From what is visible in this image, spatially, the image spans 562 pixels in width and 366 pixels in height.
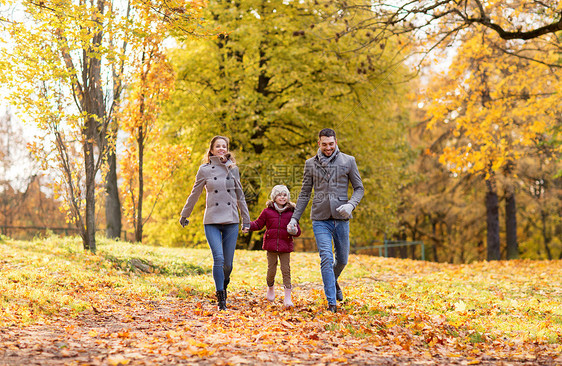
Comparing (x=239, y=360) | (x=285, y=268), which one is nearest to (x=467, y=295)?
(x=285, y=268)

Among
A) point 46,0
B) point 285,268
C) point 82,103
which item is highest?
point 46,0

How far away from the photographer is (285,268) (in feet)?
21.5

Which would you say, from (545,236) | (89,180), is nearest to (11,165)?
(89,180)

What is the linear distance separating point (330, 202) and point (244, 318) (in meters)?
1.64

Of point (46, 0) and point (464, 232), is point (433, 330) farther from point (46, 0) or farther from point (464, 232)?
point (464, 232)

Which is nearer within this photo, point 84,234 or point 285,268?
point 285,268

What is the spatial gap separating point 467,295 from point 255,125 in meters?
10.2

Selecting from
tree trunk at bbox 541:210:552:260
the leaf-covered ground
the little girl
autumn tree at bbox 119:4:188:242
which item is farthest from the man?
tree trunk at bbox 541:210:552:260

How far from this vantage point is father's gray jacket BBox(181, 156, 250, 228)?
20.4 ft

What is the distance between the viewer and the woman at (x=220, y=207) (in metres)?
6.20

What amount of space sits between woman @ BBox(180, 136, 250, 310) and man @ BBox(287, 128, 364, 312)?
0.73m

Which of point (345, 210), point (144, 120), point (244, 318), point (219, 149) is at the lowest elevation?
point (244, 318)

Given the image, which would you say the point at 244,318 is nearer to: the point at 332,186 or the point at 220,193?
the point at 220,193

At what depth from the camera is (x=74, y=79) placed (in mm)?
9492
